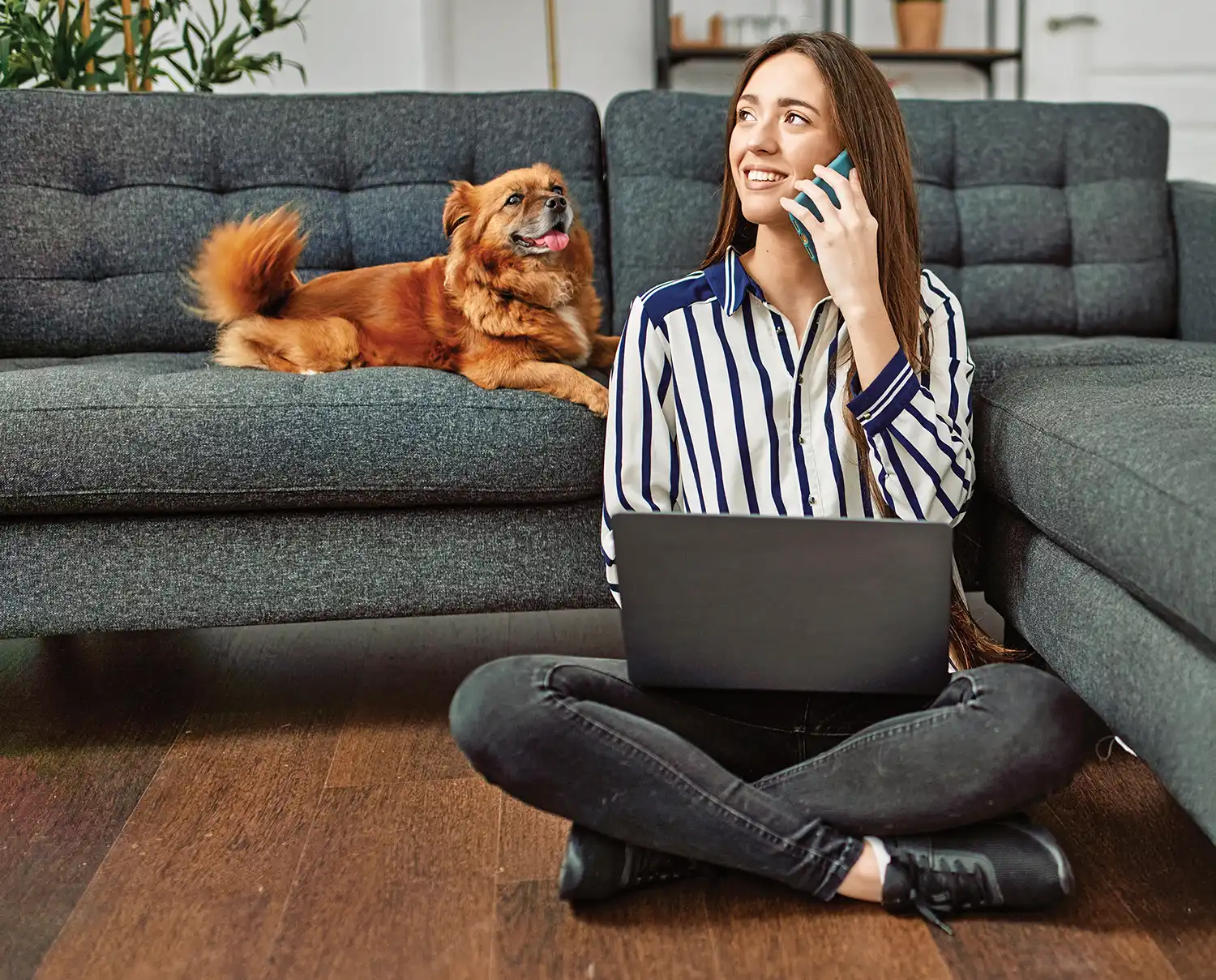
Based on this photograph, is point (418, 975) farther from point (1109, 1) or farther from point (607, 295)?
point (1109, 1)

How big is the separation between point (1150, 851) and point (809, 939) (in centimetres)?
45

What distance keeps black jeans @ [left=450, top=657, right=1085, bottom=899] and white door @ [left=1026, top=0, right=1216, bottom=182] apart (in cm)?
363

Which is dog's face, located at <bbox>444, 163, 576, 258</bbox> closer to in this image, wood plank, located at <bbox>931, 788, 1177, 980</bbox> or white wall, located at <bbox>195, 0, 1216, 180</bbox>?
wood plank, located at <bbox>931, 788, 1177, 980</bbox>

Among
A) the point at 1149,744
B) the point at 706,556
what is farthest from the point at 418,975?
the point at 1149,744


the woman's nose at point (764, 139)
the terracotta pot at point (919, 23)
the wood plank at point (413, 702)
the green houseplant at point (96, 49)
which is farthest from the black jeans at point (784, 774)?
the terracotta pot at point (919, 23)

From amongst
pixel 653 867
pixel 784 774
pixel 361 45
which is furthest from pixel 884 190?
pixel 361 45

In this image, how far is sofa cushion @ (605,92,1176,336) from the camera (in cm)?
225

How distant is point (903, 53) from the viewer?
4195 mm

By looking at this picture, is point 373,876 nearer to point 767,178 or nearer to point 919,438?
point 919,438

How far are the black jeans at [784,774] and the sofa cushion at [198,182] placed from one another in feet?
3.98

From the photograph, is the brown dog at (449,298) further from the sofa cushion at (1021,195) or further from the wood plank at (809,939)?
the wood plank at (809,939)

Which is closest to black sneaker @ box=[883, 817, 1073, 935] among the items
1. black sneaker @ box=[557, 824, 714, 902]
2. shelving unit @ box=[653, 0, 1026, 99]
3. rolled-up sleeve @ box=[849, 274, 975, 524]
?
black sneaker @ box=[557, 824, 714, 902]

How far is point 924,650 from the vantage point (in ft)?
3.78

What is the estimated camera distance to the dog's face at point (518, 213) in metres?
1.78
